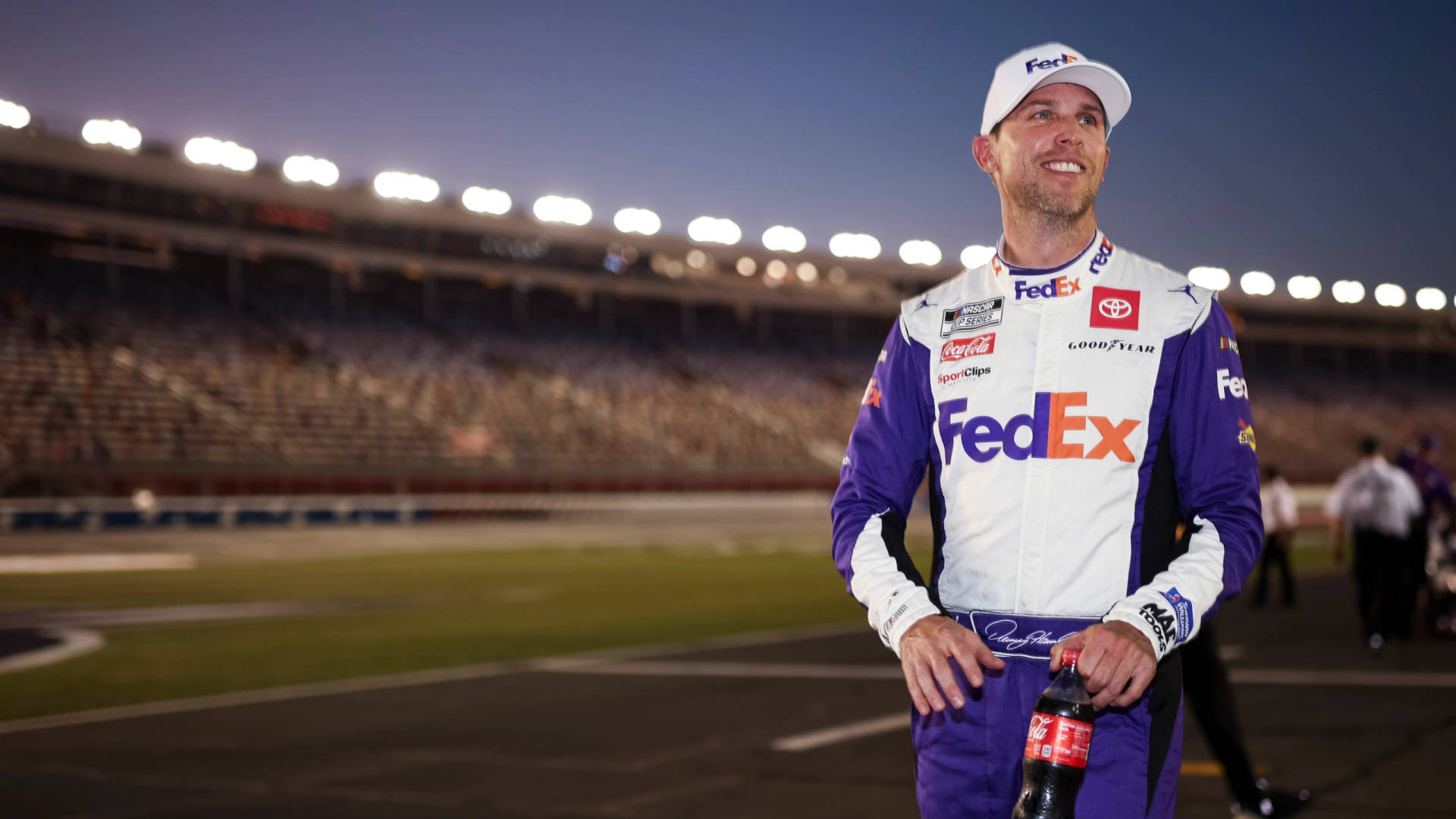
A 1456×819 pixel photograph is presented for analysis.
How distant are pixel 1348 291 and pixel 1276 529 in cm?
7285

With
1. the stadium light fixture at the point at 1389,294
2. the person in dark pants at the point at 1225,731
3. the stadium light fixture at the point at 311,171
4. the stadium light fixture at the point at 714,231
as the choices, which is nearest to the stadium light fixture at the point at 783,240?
the stadium light fixture at the point at 714,231

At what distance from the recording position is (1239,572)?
2.74 metres

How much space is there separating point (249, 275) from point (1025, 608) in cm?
5200

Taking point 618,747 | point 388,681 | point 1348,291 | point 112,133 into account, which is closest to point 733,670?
point 388,681

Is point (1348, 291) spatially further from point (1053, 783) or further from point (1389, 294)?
point (1053, 783)

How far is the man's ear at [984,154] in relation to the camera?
123 inches

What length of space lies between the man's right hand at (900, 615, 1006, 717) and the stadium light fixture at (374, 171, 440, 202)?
54.1 m

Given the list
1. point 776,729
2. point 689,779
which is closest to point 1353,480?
point 776,729

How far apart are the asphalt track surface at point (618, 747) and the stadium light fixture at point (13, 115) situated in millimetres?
40023

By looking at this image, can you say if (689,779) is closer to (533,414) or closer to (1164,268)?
(1164,268)

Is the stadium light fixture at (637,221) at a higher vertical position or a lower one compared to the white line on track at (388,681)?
higher

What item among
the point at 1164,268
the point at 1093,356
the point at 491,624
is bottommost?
the point at 491,624

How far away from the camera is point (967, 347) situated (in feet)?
9.78

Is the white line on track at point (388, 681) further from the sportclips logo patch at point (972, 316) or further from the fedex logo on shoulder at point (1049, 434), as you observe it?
the fedex logo on shoulder at point (1049, 434)
